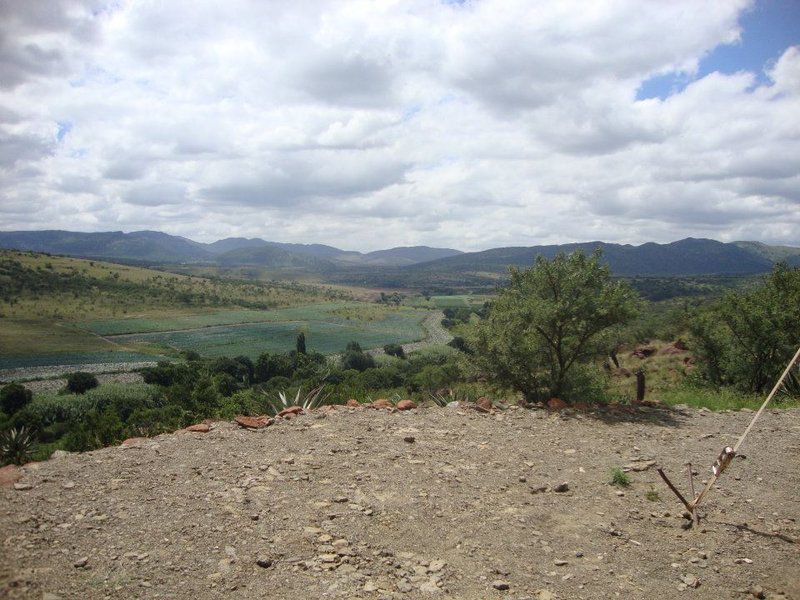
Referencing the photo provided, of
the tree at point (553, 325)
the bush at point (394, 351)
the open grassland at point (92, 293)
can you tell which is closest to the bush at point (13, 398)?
the tree at point (553, 325)

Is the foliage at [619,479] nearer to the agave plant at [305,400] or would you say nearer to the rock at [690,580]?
the rock at [690,580]

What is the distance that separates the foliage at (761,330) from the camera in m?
20.0

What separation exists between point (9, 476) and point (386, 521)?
18.7 ft

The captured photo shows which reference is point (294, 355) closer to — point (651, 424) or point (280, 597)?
point (651, 424)

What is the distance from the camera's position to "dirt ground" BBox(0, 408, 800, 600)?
18.5 feet

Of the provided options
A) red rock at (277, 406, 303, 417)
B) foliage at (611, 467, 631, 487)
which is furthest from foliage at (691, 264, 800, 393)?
red rock at (277, 406, 303, 417)

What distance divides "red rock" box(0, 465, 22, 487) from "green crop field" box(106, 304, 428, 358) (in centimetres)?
7752

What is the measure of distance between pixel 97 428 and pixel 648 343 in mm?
52379

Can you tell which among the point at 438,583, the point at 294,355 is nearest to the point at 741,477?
the point at 438,583

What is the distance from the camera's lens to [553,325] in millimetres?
15094

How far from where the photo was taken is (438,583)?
18.8 ft

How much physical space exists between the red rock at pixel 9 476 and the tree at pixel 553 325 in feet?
37.5

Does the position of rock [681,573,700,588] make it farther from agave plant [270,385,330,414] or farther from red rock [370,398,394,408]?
agave plant [270,385,330,414]

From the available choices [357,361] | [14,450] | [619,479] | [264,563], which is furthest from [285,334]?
[264,563]
